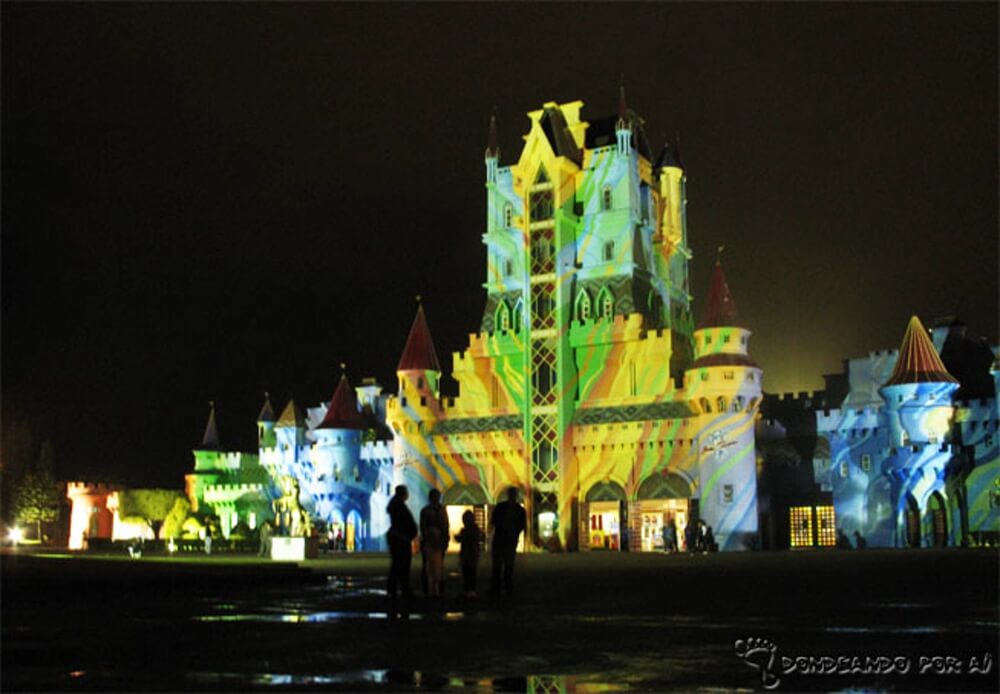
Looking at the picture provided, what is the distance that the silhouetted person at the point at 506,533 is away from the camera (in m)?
19.4

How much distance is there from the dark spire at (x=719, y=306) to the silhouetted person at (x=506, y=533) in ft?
143

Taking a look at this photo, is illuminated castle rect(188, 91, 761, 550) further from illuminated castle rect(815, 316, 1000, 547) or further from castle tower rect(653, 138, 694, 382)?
illuminated castle rect(815, 316, 1000, 547)

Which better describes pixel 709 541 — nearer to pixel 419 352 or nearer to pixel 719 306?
pixel 719 306

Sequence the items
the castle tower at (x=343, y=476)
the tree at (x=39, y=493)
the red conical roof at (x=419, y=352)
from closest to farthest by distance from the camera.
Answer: the red conical roof at (x=419, y=352), the castle tower at (x=343, y=476), the tree at (x=39, y=493)

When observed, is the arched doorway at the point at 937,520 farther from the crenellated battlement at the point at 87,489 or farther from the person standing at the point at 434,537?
the crenellated battlement at the point at 87,489

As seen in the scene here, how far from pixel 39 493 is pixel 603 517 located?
2274 inches

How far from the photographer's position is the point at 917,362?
2304 inches

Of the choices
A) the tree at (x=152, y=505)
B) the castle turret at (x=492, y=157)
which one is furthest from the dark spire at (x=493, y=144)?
the tree at (x=152, y=505)

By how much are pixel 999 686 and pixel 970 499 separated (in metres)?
52.5

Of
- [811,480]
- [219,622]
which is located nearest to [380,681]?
[219,622]

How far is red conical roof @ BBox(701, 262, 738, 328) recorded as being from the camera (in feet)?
204

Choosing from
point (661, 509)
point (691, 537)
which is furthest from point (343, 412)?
point (691, 537)

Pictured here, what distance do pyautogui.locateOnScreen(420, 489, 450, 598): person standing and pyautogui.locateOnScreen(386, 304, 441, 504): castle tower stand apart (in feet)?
163

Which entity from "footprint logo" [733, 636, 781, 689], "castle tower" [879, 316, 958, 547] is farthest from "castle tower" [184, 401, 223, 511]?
"footprint logo" [733, 636, 781, 689]
